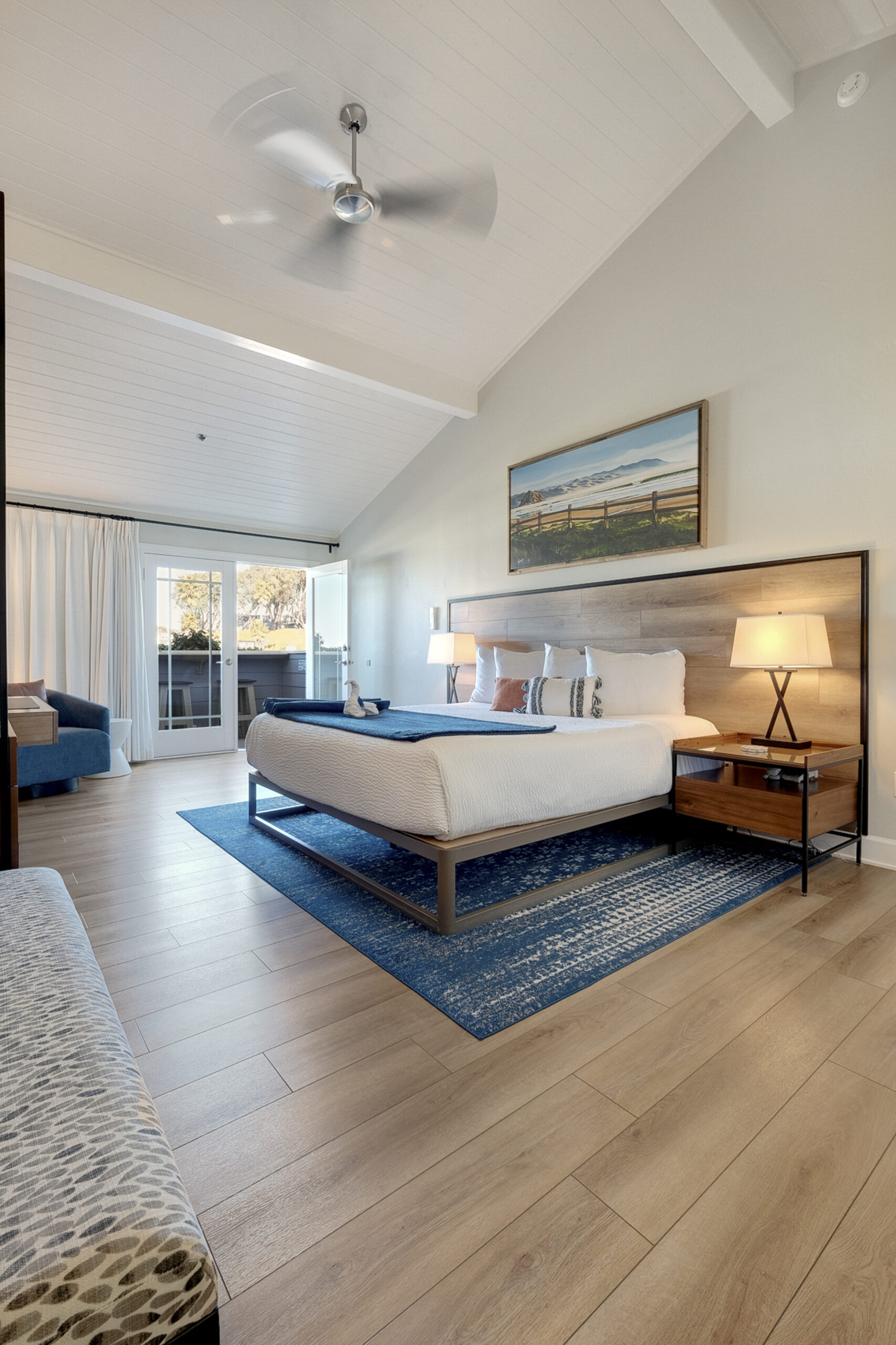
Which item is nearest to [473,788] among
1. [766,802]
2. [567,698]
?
[766,802]

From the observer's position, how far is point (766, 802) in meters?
2.75

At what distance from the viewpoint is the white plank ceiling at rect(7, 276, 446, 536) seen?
415cm

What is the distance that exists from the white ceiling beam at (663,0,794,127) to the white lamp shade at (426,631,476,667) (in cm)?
342

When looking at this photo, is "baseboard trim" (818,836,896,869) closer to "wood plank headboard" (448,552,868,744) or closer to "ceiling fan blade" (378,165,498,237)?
"wood plank headboard" (448,552,868,744)

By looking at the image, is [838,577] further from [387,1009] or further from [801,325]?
[387,1009]

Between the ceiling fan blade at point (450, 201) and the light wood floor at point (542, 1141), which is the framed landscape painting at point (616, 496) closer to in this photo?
the ceiling fan blade at point (450, 201)

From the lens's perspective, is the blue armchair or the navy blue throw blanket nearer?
the navy blue throw blanket

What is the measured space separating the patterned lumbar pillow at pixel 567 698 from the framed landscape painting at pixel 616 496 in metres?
1.01

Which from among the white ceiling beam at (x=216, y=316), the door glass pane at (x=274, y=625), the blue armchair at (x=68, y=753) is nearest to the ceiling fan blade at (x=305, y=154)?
the white ceiling beam at (x=216, y=316)

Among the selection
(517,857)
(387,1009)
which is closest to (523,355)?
(517,857)

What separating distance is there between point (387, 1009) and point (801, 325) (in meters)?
3.61

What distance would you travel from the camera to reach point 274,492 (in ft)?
20.3

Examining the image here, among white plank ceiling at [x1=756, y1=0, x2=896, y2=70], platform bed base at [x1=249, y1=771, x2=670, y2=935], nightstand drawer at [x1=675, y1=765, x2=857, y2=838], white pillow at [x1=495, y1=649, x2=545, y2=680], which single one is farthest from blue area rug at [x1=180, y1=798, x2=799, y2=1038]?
white plank ceiling at [x1=756, y1=0, x2=896, y2=70]

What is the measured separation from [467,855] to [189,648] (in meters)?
4.95
